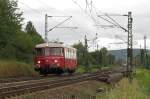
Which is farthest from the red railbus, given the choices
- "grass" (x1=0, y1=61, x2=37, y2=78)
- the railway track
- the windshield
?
the railway track

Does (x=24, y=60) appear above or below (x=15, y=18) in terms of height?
below

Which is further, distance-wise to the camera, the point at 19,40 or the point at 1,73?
the point at 19,40

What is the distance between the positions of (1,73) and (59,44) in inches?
220

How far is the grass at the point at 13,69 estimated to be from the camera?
48.6 m

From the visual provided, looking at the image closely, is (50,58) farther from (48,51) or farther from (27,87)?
(27,87)

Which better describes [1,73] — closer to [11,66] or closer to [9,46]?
[11,66]

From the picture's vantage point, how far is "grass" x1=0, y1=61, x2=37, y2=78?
160 feet

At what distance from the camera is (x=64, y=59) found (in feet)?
158

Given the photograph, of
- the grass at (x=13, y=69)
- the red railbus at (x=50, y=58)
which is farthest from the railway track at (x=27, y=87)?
the grass at (x=13, y=69)

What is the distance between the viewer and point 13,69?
5097cm

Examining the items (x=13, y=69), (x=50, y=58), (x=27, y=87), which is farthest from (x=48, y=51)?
(x=27, y=87)

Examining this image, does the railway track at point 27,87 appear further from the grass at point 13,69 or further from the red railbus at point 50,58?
the grass at point 13,69

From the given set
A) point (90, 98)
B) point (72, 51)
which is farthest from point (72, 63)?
point (90, 98)

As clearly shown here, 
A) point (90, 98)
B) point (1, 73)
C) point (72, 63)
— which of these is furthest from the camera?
point (72, 63)
